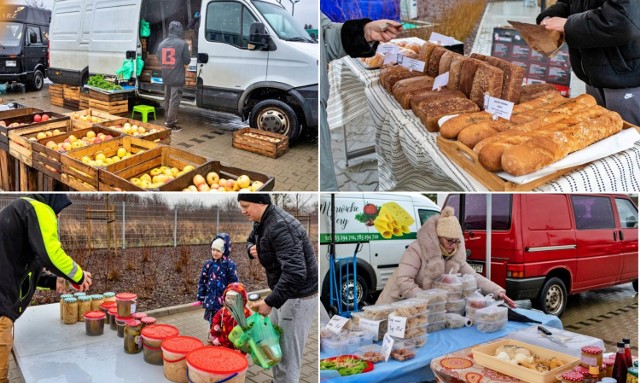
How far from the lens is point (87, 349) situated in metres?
2.66

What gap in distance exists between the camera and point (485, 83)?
8.07 ft

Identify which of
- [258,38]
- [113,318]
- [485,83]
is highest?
[258,38]

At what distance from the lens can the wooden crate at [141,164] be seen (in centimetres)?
252

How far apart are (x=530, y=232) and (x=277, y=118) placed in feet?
5.27

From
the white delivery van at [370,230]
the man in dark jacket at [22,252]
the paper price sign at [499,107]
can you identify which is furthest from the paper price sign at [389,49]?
the man in dark jacket at [22,252]

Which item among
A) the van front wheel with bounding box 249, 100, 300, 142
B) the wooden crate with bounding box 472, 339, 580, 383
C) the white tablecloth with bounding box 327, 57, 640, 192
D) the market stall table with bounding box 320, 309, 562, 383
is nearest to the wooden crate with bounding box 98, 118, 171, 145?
the van front wheel with bounding box 249, 100, 300, 142

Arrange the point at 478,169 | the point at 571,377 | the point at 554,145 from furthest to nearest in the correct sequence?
the point at 478,169 → the point at 554,145 → the point at 571,377

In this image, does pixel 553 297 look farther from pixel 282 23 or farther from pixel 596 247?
pixel 282 23

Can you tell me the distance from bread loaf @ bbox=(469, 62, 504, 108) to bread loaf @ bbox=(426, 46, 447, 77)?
0.50 meters

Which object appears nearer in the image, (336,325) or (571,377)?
(571,377)

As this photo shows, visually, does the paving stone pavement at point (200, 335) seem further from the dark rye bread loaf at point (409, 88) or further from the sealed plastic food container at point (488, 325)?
the dark rye bread loaf at point (409, 88)

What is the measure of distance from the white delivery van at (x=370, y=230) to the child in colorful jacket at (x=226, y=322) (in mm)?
829

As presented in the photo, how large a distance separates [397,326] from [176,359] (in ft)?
3.10

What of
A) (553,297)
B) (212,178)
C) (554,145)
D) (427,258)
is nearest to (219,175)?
(212,178)
